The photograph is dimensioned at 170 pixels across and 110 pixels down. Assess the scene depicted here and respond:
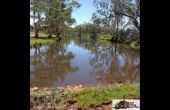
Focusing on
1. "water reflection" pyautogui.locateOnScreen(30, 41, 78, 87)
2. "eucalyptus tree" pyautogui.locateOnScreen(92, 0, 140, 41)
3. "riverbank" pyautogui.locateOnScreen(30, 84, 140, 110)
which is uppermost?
"eucalyptus tree" pyautogui.locateOnScreen(92, 0, 140, 41)

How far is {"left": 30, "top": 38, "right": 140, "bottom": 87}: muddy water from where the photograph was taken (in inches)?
131

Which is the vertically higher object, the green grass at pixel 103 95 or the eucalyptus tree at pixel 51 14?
the eucalyptus tree at pixel 51 14

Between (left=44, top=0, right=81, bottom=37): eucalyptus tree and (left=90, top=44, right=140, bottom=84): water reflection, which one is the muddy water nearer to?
(left=90, top=44, right=140, bottom=84): water reflection

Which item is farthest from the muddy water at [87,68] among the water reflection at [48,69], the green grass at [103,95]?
the green grass at [103,95]

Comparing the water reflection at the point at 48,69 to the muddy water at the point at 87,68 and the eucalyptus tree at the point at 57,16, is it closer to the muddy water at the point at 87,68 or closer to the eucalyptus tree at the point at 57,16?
the muddy water at the point at 87,68

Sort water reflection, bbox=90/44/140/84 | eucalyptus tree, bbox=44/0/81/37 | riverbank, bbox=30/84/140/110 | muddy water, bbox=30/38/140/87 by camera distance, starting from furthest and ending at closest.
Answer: eucalyptus tree, bbox=44/0/81/37, water reflection, bbox=90/44/140/84, muddy water, bbox=30/38/140/87, riverbank, bbox=30/84/140/110

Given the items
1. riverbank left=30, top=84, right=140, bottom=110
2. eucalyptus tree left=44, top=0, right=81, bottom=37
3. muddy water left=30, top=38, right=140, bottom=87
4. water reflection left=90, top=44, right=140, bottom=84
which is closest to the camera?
riverbank left=30, top=84, right=140, bottom=110

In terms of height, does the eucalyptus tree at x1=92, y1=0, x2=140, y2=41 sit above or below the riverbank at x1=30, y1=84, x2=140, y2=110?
above

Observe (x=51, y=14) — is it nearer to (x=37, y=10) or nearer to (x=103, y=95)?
(x=37, y=10)

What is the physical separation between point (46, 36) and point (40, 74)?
5.84 feet

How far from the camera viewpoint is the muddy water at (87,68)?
3328 millimetres

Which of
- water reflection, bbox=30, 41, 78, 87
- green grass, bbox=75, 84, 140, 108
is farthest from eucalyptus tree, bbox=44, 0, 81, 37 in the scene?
green grass, bbox=75, 84, 140, 108
